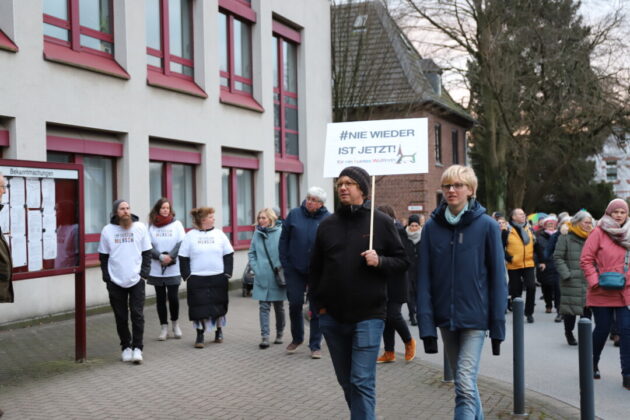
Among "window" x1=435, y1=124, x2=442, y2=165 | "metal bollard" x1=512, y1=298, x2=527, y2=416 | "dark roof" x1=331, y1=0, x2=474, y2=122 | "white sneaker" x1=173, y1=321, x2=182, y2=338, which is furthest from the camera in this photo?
"window" x1=435, y1=124, x2=442, y2=165

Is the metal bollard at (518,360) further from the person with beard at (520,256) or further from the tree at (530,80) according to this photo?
the tree at (530,80)

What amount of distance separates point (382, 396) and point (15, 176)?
4.23 metres

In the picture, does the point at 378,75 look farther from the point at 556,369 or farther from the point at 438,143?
the point at 556,369

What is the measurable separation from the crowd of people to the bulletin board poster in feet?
1.27

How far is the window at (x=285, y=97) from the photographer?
2152cm

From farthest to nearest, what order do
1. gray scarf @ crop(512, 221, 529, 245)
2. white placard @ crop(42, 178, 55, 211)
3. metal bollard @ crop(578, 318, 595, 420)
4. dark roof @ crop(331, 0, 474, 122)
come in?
dark roof @ crop(331, 0, 474, 122) < gray scarf @ crop(512, 221, 529, 245) < white placard @ crop(42, 178, 55, 211) < metal bollard @ crop(578, 318, 595, 420)

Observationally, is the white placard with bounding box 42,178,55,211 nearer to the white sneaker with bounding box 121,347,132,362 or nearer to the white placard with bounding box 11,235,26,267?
the white placard with bounding box 11,235,26,267

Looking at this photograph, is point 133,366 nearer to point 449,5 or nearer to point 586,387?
point 586,387

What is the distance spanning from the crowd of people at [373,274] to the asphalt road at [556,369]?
0.27m

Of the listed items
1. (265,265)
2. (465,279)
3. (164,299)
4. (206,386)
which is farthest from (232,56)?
(465,279)

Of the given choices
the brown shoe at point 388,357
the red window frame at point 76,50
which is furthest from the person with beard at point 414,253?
the red window frame at point 76,50

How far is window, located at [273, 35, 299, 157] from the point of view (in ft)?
70.6

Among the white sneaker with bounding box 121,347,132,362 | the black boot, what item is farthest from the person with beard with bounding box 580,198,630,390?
the white sneaker with bounding box 121,347,132,362

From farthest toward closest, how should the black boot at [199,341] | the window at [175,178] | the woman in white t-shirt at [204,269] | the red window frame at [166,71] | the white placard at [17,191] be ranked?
the window at [175,178] < the red window frame at [166,71] < the black boot at [199,341] < the woman in white t-shirt at [204,269] < the white placard at [17,191]
